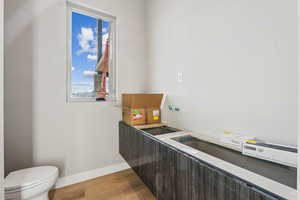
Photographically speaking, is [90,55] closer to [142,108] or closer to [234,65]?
[142,108]

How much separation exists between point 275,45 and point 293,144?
26.1 inches

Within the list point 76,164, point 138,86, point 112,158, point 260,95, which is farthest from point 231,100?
point 76,164

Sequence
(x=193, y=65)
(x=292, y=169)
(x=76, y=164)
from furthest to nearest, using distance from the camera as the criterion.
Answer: (x=76, y=164) → (x=193, y=65) → (x=292, y=169)

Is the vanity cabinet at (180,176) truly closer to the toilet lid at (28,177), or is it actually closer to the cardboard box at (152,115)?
the cardboard box at (152,115)

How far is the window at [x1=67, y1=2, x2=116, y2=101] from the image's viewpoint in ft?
6.23

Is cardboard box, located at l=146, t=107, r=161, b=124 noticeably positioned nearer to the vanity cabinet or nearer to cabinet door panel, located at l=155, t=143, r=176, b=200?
the vanity cabinet

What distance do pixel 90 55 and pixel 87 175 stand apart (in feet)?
5.60

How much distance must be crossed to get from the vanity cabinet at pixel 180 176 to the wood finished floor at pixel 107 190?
12.7 inches

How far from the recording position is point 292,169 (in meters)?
0.75

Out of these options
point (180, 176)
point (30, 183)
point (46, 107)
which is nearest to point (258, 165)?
point (180, 176)

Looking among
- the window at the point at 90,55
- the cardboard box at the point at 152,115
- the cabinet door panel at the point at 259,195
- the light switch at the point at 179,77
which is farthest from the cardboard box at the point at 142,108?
the cabinet door panel at the point at 259,195

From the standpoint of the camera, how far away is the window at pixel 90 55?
190 centimetres

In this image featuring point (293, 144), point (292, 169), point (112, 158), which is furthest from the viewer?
point (112, 158)

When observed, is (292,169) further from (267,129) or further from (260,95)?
(260,95)
